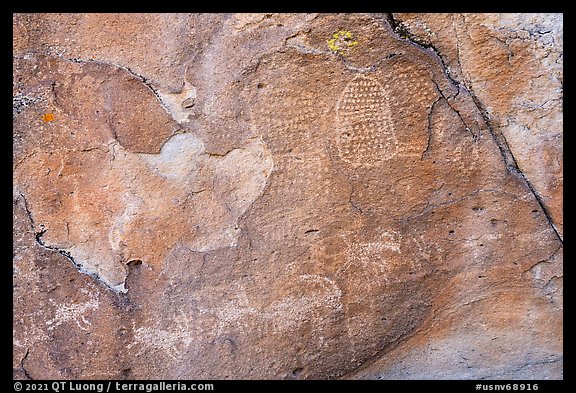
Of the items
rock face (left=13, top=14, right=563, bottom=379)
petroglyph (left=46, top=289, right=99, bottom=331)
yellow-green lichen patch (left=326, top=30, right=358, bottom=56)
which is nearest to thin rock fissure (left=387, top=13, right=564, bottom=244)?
rock face (left=13, top=14, right=563, bottom=379)

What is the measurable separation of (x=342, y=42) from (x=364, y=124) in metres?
0.39

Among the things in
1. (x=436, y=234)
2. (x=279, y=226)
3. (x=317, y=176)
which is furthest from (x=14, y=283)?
(x=436, y=234)

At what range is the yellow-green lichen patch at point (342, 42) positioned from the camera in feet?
7.28

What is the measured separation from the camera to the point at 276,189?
230 cm

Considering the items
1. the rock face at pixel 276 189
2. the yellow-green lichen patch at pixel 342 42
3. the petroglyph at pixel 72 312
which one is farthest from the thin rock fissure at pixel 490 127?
the petroglyph at pixel 72 312

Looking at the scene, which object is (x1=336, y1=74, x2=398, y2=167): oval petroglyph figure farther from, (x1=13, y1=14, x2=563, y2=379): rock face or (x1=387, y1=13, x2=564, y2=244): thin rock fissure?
(x1=387, y1=13, x2=564, y2=244): thin rock fissure

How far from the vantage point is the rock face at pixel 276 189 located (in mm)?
2215

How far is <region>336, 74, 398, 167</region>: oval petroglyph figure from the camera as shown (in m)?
2.25

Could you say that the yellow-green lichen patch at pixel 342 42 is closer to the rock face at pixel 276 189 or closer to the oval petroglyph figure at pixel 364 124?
the rock face at pixel 276 189

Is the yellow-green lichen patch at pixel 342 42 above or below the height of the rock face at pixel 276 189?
above

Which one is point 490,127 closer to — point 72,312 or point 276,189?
point 276,189

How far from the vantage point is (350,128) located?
227 cm

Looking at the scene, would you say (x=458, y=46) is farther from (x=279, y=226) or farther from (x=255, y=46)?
(x=279, y=226)

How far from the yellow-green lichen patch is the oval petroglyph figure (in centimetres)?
14
